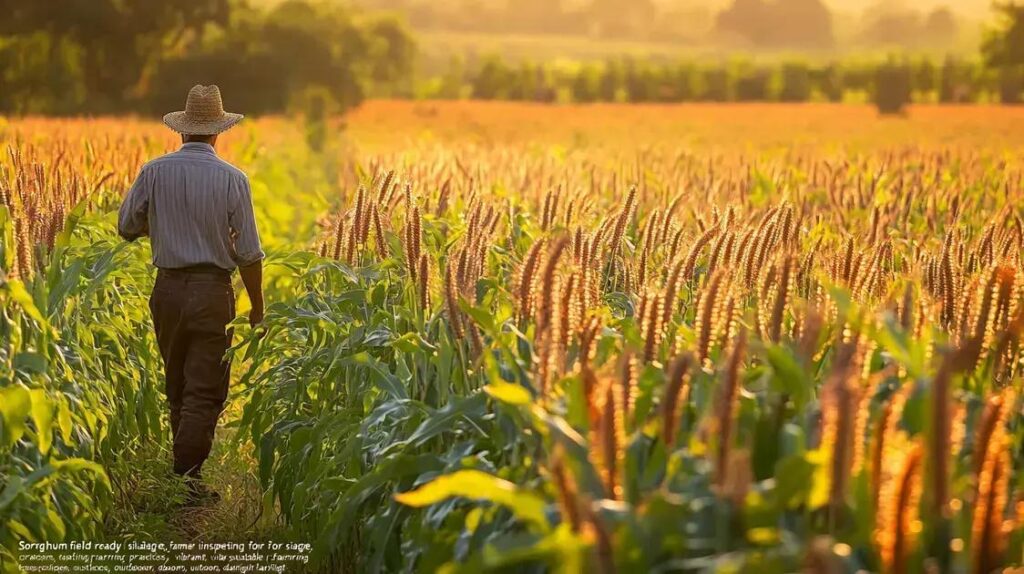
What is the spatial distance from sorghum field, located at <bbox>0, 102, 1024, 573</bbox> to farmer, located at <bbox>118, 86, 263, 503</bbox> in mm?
263

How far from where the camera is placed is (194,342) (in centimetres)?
695

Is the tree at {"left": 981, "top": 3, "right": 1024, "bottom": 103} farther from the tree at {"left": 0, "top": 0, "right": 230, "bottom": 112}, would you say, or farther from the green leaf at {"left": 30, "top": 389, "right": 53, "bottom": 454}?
the green leaf at {"left": 30, "top": 389, "right": 53, "bottom": 454}

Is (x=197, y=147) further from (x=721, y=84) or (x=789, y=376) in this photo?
(x=721, y=84)

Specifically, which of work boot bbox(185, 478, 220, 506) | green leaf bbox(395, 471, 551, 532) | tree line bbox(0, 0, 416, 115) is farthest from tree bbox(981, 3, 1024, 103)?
green leaf bbox(395, 471, 551, 532)

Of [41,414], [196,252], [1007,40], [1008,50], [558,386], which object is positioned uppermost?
[558,386]

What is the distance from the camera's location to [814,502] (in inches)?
119

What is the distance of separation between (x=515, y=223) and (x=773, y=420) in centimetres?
449

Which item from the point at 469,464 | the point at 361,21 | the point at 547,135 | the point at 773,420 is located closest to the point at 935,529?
the point at 773,420

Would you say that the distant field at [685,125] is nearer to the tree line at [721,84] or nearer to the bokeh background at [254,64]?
the bokeh background at [254,64]

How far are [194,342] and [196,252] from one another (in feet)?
1.64

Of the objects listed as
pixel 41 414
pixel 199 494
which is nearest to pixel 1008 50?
pixel 199 494

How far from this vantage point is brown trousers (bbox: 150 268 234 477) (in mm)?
6840

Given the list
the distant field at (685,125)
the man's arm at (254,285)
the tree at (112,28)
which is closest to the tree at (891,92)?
the distant field at (685,125)

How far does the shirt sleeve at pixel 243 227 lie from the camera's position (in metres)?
6.89
